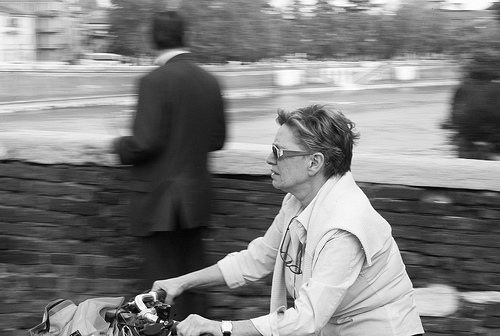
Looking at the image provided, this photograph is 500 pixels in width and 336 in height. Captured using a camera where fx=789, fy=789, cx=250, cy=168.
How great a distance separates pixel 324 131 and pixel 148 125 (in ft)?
4.57

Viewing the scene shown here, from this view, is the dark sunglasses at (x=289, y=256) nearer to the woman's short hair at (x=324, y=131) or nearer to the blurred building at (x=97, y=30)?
the woman's short hair at (x=324, y=131)

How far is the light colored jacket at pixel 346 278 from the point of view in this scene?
2494mm

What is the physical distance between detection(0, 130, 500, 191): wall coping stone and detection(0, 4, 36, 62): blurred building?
1985 mm

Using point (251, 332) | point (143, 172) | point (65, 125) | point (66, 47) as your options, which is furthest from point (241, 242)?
point (66, 47)

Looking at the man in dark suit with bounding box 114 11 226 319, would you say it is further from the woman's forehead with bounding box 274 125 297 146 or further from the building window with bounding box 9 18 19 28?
the building window with bounding box 9 18 19 28

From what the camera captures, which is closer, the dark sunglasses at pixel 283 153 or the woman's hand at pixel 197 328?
the woman's hand at pixel 197 328

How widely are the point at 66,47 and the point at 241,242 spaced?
3.06 metres

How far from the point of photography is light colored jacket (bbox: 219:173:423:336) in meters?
2.49

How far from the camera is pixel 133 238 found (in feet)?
16.1

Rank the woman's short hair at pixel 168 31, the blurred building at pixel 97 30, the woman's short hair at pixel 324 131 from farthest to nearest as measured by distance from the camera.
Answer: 1. the blurred building at pixel 97 30
2. the woman's short hair at pixel 168 31
3. the woman's short hair at pixel 324 131

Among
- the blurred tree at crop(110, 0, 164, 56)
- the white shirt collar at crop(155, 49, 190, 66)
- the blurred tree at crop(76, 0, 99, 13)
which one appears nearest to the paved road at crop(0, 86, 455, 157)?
the blurred tree at crop(110, 0, 164, 56)

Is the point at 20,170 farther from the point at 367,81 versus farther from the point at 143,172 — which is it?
the point at 367,81

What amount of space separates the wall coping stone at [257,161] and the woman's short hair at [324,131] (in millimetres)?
1945

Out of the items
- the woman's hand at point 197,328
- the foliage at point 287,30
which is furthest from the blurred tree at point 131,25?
the woman's hand at point 197,328
